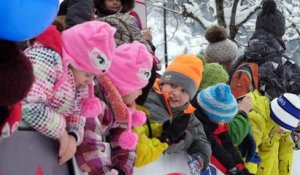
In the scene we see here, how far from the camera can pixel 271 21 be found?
693 cm

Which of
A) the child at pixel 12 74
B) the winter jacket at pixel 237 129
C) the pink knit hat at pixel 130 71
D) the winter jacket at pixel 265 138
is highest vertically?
the child at pixel 12 74

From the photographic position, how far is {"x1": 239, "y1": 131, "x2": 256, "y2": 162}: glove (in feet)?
17.9

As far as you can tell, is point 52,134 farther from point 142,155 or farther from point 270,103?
point 270,103

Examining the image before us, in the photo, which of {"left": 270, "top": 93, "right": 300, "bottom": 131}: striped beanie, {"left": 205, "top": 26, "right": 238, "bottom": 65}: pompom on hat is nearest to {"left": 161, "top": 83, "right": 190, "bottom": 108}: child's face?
{"left": 270, "top": 93, "right": 300, "bottom": 131}: striped beanie

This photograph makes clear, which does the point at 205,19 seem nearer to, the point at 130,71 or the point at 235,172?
the point at 235,172

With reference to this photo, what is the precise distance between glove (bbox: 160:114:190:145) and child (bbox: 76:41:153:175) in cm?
50

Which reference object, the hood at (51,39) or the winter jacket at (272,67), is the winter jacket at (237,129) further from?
the hood at (51,39)

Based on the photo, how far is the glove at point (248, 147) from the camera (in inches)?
215

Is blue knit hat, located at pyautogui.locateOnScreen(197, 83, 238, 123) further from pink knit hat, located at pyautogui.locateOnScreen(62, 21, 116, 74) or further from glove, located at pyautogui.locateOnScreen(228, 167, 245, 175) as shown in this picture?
pink knit hat, located at pyautogui.locateOnScreen(62, 21, 116, 74)

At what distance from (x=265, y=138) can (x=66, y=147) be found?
3.76 m

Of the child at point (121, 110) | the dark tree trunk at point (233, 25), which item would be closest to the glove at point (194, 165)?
the child at point (121, 110)

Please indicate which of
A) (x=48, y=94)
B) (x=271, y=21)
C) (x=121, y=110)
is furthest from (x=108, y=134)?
(x=271, y=21)

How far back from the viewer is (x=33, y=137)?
2482 mm

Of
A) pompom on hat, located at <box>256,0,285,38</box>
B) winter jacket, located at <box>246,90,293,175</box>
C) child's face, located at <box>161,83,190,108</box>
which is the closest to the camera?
child's face, located at <box>161,83,190,108</box>
